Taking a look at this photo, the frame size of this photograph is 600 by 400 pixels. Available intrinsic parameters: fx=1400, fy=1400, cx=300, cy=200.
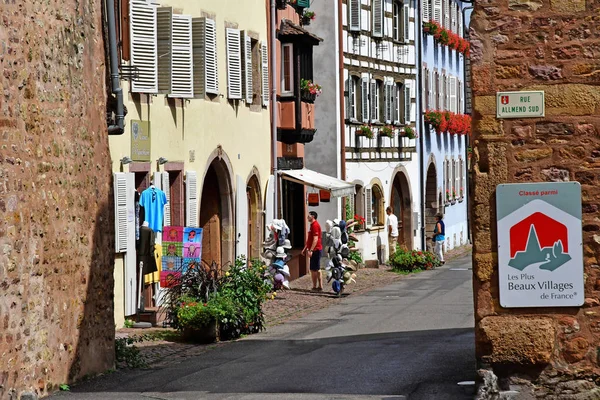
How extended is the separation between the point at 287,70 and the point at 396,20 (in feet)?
40.7

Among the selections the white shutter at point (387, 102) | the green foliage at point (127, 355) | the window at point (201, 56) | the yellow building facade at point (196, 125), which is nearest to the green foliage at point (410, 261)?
the white shutter at point (387, 102)

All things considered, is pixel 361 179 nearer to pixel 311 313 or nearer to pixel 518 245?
pixel 311 313

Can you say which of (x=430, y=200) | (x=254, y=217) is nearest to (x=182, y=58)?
(x=254, y=217)

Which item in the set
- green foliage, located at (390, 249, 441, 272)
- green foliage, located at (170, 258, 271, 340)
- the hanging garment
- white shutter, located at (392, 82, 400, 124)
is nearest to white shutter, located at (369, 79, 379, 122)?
white shutter, located at (392, 82, 400, 124)

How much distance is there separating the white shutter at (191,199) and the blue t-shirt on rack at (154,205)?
1994mm

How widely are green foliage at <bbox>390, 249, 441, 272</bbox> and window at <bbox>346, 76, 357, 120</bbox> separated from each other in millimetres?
3922

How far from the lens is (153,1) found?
21.8m

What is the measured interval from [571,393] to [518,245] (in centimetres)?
124

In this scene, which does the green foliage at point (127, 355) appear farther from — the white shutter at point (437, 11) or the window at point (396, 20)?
the white shutter at point (437, 11)

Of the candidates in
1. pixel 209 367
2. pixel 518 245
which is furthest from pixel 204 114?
pixel 518 245

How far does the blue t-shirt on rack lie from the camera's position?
21.1 metres

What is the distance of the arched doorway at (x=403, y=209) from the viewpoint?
1747 inches

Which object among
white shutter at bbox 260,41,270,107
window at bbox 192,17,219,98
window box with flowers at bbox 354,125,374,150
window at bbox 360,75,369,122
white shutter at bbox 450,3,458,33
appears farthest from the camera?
white shutter at bbox 450,3,458,33

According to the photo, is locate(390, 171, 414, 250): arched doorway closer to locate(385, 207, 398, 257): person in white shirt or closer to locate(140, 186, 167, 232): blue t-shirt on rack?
locate(385, 207, 398, 257): person in white shirt
